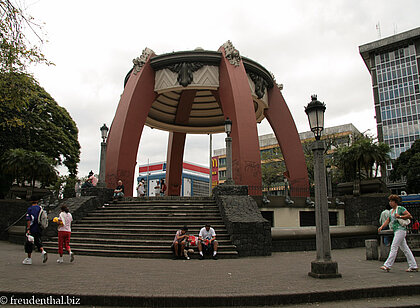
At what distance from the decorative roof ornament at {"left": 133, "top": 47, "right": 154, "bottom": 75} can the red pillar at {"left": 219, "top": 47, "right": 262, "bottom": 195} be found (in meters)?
4.36

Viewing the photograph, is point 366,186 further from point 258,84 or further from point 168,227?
point 168,227

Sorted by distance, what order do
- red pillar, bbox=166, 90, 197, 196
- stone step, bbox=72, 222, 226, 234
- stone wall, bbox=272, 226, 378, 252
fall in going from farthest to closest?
1. red pillar, bbox=166, 90, 197, 196
2. stone wall, bbox=272, 226, 378, 252
3. stone step, bbox=72, 222, 226, 234

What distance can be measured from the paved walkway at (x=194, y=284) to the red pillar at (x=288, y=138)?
12.7m

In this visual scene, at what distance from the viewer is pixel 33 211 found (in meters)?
8.22

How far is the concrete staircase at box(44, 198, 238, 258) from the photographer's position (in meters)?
9.68

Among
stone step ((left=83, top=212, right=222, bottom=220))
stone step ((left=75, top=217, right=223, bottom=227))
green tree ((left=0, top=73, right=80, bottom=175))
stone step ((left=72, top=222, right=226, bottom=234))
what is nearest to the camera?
stone step ((left=72, top=222, right=226, bottom=234))

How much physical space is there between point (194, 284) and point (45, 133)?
79.8ft

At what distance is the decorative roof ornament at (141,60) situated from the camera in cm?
1928

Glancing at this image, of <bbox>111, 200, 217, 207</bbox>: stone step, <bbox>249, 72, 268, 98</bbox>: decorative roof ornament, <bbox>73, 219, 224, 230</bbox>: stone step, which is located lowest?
<bbox>73, 219, 224, 230</bbox>: stone step

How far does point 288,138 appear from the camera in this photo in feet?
68.7

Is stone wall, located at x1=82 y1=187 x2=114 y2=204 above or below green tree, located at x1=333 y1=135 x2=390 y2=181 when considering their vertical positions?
below

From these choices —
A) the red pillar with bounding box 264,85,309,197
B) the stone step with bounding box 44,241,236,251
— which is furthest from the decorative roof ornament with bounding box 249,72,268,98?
the stone step with bounding box 44,241,236,251

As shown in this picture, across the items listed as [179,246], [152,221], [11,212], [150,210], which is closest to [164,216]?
[152,221]

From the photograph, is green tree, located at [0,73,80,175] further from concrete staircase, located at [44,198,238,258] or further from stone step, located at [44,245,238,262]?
stone step, located at [44,245,238,262]
